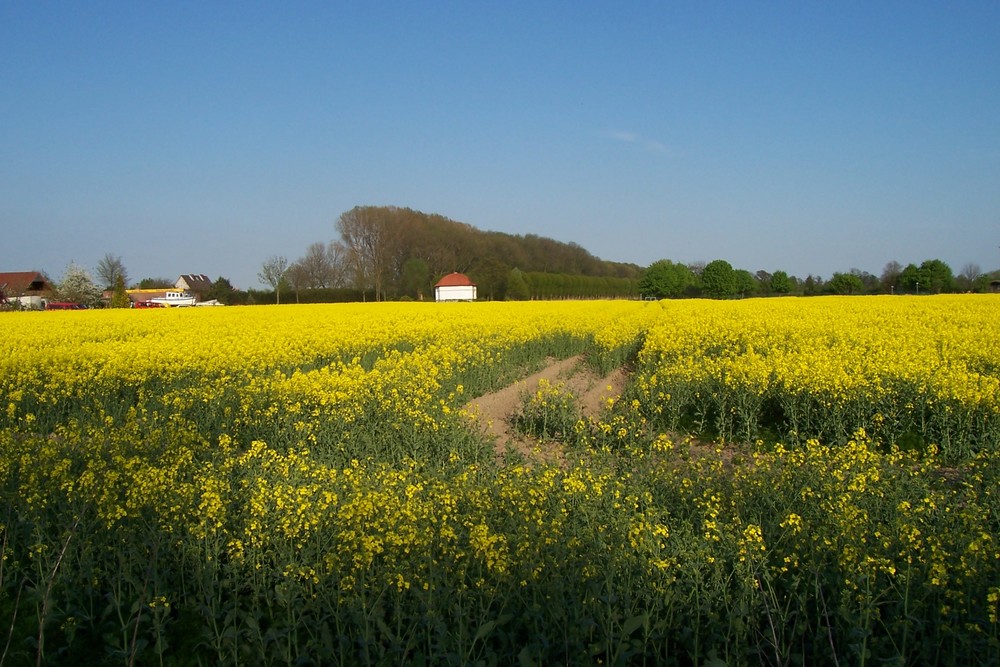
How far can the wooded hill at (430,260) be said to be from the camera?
84.0m

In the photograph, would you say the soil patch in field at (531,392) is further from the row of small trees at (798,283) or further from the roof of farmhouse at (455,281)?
the row of small trees at (798,283)

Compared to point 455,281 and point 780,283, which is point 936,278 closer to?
point 780,283

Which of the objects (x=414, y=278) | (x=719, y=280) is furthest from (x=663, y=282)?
(x=414, y=278)

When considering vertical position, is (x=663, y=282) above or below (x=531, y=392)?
above

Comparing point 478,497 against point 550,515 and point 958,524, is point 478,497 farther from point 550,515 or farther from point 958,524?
point 958,524

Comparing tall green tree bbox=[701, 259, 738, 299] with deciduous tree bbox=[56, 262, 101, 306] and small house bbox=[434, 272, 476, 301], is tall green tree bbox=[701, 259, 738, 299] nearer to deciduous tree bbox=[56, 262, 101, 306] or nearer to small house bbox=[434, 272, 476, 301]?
→ small house bbox=[434, 272, 476, 301]

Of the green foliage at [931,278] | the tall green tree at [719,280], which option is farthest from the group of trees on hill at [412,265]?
the green foliage at [931,278]

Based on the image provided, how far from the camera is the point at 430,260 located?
9756 cm

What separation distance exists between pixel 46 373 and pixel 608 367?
11.4 meters

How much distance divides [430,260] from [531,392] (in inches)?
3377

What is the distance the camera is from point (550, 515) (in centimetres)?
504

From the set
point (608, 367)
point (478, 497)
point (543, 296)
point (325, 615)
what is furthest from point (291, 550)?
point (543, 296)

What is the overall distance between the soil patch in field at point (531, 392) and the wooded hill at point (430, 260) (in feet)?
197

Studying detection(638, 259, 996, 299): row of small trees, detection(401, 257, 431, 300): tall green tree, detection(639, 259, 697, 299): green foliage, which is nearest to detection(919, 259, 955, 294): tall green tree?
detection(638, 259, 996, 299): row of small trees
